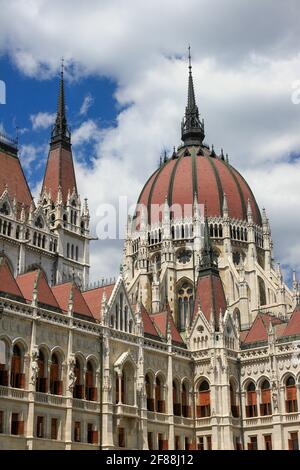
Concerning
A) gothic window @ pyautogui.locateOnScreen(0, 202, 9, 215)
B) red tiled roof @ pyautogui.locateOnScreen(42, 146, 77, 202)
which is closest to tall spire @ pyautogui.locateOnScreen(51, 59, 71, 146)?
red tiled roof @ pyautogui.locateOnScreen(42, 146, 77, 202)

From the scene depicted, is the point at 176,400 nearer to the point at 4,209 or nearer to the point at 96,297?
the point at 96,297

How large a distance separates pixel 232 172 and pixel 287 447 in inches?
1708

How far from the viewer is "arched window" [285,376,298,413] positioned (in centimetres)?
5775

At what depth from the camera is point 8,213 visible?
201 feet

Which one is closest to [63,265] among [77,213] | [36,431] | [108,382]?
[77,213]

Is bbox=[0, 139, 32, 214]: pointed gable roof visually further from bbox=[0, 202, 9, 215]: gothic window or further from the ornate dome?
the ornate dome

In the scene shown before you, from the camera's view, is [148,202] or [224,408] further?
[148,202]

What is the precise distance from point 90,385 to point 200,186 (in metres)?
43.0

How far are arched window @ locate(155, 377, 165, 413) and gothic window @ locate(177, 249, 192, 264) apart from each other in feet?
98.8

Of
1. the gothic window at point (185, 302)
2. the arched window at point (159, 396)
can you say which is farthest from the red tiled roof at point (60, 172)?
the arched window at point (159, 396)

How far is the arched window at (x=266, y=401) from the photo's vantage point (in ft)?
195

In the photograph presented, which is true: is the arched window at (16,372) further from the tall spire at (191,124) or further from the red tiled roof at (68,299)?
the tall spire at (191,124)

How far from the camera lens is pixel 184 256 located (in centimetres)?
8669
